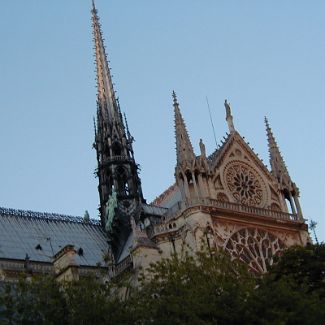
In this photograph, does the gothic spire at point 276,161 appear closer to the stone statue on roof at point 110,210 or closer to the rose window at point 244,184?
the rose window at point 244,184

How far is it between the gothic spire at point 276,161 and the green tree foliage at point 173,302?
54.5 ft

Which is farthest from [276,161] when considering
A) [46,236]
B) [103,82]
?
[103,82]

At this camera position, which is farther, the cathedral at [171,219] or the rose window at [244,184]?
the rose window at [244,184]

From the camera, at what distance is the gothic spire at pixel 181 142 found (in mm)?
34688

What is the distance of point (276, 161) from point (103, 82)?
16812mm

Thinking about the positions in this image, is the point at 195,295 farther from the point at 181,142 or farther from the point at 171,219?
the point at 181,142

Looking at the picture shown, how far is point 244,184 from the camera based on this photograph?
36406 millimetres

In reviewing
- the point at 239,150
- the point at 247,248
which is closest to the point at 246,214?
the point at 247,248

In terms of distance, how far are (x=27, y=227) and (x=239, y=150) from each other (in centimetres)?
1342

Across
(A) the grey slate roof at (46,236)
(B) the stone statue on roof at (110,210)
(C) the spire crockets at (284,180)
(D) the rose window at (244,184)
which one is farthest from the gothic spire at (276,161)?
(A) the grey slate roof at (46,236)

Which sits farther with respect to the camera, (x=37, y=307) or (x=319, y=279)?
(x=319, y=279)

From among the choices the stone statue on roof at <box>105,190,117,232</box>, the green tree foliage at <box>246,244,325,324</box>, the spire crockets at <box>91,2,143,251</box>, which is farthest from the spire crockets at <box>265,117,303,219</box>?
the green tree foliage at <box>246,244,325,324</box>

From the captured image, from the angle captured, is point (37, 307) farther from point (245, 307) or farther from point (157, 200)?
point (157, 200)

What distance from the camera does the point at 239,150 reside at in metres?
37.6
